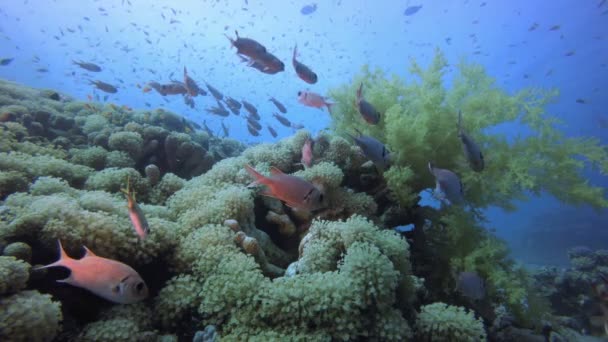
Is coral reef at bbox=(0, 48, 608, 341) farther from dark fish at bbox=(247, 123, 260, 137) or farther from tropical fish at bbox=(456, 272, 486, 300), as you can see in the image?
dark fish at bbox=(247, 123, 260, 137)

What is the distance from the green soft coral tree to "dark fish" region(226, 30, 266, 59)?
8.76 feet

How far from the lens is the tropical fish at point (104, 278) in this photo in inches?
88.4

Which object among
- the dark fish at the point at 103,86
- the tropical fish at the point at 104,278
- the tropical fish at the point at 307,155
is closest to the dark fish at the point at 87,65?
the dark fish at the point at 103,86

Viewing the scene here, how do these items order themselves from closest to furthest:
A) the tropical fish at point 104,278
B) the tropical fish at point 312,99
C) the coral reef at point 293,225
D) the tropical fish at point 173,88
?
1. the tropical fish at point 104,278
2. the coral reef at point 293,225
3. the tropical fish at point 312,99
4. the tropical fish at point 173,88

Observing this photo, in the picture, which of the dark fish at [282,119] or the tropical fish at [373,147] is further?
the dark fish at [282,119]

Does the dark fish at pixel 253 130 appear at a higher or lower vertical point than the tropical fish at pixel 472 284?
higher

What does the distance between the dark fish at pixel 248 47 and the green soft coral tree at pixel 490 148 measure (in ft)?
8.76

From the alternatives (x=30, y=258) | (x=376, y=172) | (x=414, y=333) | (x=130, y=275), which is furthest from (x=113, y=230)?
(x=376, y=172)

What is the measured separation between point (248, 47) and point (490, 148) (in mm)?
4938

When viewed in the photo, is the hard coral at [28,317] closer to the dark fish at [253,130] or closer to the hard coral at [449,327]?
the hard coral at [449,327]

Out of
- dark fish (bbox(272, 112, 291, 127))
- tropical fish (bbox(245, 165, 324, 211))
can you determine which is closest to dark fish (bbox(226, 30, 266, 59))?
tropical fish (bbox(245, 165, 324, 211))

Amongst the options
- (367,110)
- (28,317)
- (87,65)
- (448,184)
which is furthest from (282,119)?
(28,317)

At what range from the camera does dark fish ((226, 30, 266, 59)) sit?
4918mm

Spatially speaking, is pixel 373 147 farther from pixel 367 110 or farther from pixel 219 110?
pixel 219 110
